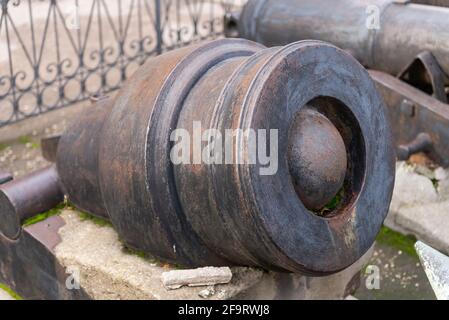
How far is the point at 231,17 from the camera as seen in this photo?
541cm

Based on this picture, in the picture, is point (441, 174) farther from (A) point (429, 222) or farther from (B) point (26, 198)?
(B) point (26, 198)

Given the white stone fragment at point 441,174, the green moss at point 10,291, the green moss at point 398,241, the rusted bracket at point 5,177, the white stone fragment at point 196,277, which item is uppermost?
the rusted bracket at point 5,177

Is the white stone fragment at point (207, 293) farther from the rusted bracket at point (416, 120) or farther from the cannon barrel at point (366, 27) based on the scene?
the cannon barrel at point (366, 27)

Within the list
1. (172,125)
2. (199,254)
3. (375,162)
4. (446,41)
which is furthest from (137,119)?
(446,41)

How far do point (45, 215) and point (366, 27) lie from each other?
222 cm

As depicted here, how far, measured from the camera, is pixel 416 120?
168 inches

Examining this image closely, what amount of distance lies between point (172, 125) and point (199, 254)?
0.46 meters

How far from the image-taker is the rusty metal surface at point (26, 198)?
3141mm

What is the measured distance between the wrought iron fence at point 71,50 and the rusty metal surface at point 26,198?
1870 millimetres

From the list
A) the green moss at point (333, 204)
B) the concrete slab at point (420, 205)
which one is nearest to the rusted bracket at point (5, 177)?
the green moss at point (333, 204)

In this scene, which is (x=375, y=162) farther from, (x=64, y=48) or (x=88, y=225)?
(x=64, y=48)

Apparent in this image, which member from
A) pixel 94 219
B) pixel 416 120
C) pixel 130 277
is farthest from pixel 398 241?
pixel 130 277

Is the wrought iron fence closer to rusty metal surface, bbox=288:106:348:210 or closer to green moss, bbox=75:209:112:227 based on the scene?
green moss, bbox=75:209:112:227

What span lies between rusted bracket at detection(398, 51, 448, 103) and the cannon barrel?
0.12 feet
